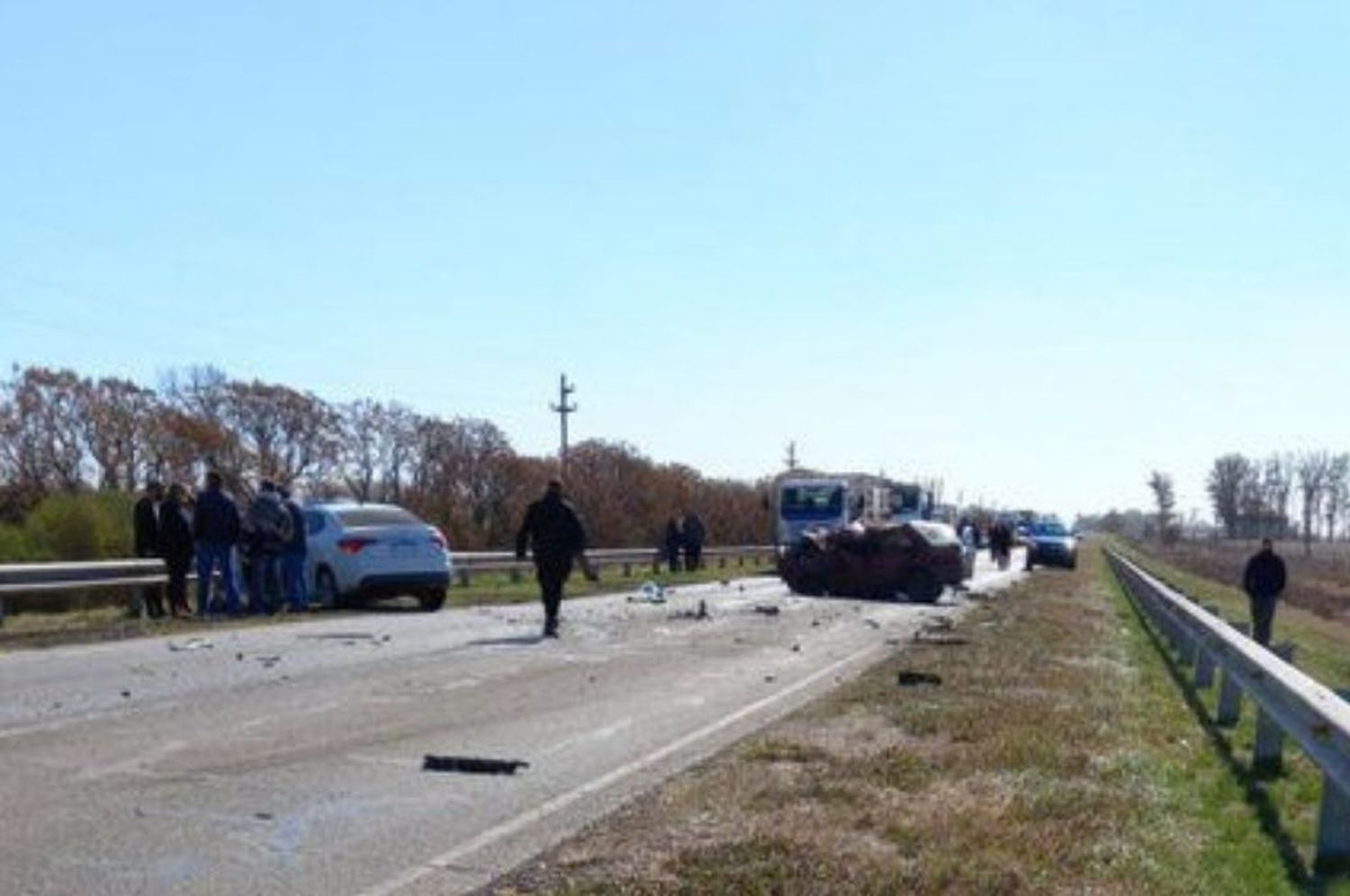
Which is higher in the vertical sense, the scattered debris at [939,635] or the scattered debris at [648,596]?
the scattered debris at [648,596]

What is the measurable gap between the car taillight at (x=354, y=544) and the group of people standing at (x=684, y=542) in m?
22.5

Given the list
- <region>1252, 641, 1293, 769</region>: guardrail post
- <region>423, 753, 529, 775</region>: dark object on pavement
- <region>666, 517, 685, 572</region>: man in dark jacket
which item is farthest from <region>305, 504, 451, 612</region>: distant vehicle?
<region>666, 517, 685, 572</region>: man in dark jacket

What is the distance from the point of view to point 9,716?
11438mm

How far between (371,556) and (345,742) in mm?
13559

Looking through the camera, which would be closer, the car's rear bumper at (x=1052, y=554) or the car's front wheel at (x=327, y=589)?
the car's front wheel at (x=327, y=589)

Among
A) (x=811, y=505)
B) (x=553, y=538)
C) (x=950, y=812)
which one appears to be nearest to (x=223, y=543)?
(x=553, y=538)

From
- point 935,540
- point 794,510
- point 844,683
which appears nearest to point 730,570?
point 794,510

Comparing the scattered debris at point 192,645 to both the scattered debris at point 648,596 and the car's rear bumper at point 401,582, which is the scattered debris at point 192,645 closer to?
the car's rear bumper at point 401,582

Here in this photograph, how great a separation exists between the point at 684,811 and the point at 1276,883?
9.05ft

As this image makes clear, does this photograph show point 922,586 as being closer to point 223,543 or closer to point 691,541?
point 223,543

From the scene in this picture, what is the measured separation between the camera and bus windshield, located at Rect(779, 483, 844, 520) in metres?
48.9

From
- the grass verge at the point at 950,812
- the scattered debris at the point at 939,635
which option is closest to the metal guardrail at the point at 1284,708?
the grass verge at the point at 950,812

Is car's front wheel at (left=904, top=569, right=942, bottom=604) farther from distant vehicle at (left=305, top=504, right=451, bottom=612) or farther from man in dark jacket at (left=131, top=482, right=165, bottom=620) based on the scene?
man in dark jacket at (left=131, top=482, right=165, bottom=620)

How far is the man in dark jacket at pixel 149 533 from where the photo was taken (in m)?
23.3
